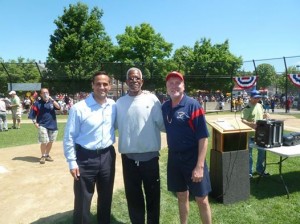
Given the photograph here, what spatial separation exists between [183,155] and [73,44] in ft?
99.6

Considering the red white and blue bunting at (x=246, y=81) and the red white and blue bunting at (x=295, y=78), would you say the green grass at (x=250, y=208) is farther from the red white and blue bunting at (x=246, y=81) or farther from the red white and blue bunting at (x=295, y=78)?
the red white and blue bunting at (x=246, y=81)

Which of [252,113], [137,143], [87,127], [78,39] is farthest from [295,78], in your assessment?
[78,39]

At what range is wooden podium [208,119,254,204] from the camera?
4.73 meters

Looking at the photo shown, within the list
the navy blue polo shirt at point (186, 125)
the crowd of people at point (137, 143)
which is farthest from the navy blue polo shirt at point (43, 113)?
the navy blue polo shirt at point (186, 125)

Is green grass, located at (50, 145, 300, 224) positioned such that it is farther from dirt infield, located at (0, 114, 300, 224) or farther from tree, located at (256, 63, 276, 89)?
tree, located at (256, 63, 276, 89)

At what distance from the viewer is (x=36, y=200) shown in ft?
16.9

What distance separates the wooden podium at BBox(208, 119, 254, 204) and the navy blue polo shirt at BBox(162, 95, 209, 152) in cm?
125

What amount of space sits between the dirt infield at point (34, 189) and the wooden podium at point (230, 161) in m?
1.89

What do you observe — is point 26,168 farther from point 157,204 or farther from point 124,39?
point 124,39

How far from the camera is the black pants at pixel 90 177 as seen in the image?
3.60 m

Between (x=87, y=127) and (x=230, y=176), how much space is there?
236 cm

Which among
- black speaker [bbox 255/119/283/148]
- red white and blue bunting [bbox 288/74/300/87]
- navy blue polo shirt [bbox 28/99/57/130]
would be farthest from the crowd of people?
red white and blue bunting [bbox 288/74/300/87]

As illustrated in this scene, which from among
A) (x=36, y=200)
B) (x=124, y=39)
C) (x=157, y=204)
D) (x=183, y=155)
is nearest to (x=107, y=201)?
(x=157, y=204)

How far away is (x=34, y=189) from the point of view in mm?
5684
